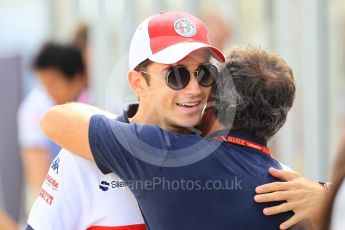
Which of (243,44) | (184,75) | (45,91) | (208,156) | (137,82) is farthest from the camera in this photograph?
(45,91)

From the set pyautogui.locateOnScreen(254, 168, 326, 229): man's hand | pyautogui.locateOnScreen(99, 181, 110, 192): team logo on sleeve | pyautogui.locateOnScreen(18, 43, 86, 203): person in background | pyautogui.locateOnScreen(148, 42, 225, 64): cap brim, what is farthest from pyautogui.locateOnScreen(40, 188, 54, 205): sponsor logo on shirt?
pyautogui.locateOnScreen(18, 43, 86, 203): person in background

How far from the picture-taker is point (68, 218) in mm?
2719

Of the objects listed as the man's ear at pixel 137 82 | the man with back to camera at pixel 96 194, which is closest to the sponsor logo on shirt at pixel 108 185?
the man with back to camera at pixel 96 194

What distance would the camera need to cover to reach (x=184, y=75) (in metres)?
2.69

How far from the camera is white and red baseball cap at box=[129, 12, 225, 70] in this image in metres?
2.69

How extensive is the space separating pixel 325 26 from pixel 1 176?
3007 mm

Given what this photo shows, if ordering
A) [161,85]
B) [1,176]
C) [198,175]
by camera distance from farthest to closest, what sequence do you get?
[1,176] < [161,85] < [198,175]

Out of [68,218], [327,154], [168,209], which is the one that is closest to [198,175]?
[168,209]

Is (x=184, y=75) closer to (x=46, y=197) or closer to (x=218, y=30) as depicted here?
(x=46, y=197)

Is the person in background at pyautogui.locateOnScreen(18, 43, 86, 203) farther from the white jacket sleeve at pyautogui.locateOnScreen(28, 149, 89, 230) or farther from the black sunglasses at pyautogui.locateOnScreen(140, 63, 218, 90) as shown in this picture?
the black sunglasses at pyautogui.locateOnScreen(140, 63, 218, 90)

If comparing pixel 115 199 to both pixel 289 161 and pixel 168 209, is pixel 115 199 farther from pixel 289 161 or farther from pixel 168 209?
pixel 289 161

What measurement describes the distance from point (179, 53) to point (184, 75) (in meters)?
0.07

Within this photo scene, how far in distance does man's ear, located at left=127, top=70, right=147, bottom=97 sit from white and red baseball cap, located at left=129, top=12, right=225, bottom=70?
2 centimetres

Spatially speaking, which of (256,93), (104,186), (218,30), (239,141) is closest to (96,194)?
(104,186)
